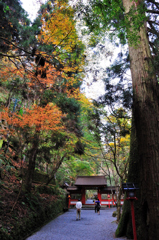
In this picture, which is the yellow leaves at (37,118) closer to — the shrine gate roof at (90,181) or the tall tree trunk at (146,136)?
the tall tree trunk at (146,136)

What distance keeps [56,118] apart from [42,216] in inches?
205

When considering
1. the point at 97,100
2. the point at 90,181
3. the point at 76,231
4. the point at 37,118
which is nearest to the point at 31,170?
the point at 37,118

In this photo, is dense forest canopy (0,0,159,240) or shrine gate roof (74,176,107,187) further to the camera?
shrine gate roof (74,176,107,187)

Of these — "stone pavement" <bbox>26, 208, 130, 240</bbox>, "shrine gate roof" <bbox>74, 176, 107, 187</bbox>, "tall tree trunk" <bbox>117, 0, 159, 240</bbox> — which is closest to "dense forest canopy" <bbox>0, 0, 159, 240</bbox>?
"tall tree trunk" <bbox>117, 0, 159, 240</bbox>

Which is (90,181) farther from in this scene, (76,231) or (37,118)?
(37,118)

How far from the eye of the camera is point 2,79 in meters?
8.30

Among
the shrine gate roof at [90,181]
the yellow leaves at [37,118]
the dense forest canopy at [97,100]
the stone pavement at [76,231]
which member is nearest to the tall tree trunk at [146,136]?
the dense forest canopy at [97,100]

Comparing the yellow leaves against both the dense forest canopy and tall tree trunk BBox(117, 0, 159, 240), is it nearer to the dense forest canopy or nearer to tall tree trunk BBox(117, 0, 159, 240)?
the dense forest canopy

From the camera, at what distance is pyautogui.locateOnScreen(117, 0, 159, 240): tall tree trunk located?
2.94 meters

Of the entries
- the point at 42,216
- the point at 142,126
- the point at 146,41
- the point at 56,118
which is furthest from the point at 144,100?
the point at 42,216

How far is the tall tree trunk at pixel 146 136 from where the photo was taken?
9.63ft

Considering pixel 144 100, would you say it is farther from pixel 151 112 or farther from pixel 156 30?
pixel 156 30

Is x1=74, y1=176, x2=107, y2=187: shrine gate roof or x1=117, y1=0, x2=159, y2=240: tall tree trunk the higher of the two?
x1=117, y1=0, x2=159, y2=240: tall tree trunk

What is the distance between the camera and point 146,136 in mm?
3285
